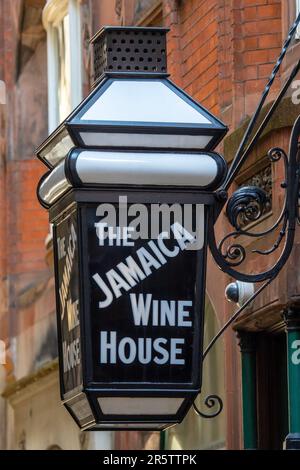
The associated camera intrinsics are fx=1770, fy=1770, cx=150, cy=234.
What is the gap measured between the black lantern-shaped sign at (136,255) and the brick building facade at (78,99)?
21.3ft

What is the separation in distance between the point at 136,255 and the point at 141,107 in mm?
535

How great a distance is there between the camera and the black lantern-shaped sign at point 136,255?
19.7 ft

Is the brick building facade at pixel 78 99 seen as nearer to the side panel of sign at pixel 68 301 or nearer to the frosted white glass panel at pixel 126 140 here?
the side panel of sign at pixel 68 301

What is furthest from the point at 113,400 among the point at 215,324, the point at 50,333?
the point at 50,333

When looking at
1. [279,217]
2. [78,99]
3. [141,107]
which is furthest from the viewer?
[78,99]

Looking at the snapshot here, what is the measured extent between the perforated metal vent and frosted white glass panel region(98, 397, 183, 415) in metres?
1.20

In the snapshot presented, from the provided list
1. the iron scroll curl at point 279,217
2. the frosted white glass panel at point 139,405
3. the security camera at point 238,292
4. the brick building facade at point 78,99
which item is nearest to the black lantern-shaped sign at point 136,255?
the frosted white glass panel at point 139,405

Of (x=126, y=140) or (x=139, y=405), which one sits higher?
(x=126, y=140)

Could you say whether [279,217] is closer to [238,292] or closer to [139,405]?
[139,405]

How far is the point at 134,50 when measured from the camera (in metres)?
6.44

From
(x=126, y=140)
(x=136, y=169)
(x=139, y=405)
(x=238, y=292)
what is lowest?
(x=139, y=405)

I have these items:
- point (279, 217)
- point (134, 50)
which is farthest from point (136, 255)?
point (279, 217)

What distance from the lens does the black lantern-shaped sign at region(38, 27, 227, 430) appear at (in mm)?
6020

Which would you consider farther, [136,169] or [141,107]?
[141,107]
